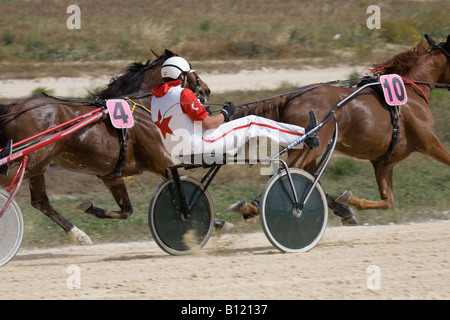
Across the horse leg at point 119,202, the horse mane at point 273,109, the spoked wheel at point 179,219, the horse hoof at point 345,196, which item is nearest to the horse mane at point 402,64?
the horse mane at point 273,109

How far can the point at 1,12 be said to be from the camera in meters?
27.4

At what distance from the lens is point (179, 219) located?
7.54 m

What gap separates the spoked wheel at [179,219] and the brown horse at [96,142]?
3.07ft

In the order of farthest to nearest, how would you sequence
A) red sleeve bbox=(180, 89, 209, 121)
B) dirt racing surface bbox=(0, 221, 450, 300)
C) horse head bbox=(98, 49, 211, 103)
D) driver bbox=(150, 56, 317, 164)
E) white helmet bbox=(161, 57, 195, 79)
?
horse head bbox=(98, 49, 211, 103), white helmet bbox=(161, 57, 195, 79), driver bbox=(150, 56, 317, 164), red sleeve bbox=(180, 89, 209, 121), dirt racing surface bbox=(0, 221, 450, 300)

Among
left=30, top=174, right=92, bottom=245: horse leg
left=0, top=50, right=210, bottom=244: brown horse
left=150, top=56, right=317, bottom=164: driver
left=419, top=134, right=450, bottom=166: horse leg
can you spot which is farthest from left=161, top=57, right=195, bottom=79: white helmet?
left=419, top=134, right=450, bottom=166: horse leg

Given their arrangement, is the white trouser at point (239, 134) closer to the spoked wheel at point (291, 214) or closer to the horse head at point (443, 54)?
the spoked wheel at point (291, 214)

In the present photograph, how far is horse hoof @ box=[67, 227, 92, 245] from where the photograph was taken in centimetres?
894

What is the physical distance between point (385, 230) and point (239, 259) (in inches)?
103

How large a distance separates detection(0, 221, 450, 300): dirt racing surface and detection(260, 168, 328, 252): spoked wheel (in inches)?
6.4

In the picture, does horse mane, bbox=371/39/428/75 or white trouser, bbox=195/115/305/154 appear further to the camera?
horse mane, bbox=371/39/428/75

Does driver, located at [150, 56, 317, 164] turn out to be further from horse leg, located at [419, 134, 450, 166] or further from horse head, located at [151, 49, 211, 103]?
horse leg, located at [419, 134, 450, 166]

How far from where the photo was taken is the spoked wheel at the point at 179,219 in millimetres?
7464

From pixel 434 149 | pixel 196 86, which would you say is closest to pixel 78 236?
pixel 196 86

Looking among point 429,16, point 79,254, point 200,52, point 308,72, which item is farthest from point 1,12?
point 79,254
